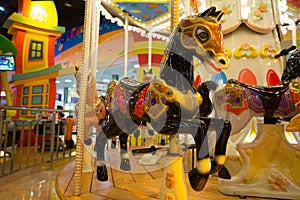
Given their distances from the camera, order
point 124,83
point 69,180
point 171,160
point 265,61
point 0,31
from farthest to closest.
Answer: point 0,31 < point 265,61 < point 69,180 < point 124,83 < point 171,160

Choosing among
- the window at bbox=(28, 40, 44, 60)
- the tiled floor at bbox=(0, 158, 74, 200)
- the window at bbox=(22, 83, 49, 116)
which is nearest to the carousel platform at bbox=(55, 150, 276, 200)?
the tiled floor at bbox=(0, 158, 74, 200)

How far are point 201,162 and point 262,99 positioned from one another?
107 cm

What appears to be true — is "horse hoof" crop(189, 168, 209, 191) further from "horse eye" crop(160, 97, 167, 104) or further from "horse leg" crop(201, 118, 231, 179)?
"horse eye" crop(160, 97, 167, 104)

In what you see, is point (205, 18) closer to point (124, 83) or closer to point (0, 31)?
point (124, 83)

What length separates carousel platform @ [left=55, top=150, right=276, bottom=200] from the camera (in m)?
1.80

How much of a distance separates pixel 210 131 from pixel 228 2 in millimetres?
2231

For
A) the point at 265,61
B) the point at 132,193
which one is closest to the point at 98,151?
the point at 132,193

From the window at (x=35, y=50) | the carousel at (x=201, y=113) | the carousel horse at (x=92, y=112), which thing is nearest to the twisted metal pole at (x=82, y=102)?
the carousel at (x=201, y=113)

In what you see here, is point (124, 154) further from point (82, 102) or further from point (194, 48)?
point (194, 48)

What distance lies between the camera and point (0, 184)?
92.7 inches

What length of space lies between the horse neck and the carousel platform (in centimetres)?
59

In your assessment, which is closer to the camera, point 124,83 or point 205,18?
point 205,18

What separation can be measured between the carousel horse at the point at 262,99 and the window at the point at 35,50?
6030 millimetres

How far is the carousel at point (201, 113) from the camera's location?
121 centimetres
